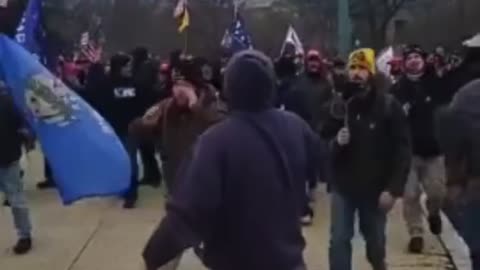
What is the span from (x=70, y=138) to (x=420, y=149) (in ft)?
13.7

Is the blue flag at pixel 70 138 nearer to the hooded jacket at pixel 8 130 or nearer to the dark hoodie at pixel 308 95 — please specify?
the hooded jacket at pixel 8 130

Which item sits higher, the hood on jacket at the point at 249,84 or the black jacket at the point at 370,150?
the hood on jacket at the point at 249,84

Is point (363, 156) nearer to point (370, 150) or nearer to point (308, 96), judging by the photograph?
point (370, 150)

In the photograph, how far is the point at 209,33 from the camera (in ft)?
173

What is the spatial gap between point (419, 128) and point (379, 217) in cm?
298

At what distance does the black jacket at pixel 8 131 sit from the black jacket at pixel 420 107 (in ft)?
10.8

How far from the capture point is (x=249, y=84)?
5.26 m

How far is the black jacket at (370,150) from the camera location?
8562mm

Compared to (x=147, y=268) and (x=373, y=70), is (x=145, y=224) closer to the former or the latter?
(x=373, y=70)

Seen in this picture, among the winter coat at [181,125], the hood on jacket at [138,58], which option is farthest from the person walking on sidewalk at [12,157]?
the hood on jacket at [138,58]

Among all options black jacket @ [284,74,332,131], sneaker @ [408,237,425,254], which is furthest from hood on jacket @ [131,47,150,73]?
sneaker @ [408,237,425,254]

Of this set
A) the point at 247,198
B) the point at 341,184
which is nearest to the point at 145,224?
the point at 341,184

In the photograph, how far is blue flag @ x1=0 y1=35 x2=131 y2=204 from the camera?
782 cm

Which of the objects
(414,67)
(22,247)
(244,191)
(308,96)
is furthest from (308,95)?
(244,191)
